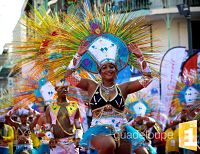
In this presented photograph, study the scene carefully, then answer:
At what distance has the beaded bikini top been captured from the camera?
9664 mm

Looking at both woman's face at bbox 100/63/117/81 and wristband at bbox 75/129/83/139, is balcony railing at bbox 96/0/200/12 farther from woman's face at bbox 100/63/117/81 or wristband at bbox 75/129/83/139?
woman's face at bbox 100/63/117/81

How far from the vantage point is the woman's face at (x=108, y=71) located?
385 inches

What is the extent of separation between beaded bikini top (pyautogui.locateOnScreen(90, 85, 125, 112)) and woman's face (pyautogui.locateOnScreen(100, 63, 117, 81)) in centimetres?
21

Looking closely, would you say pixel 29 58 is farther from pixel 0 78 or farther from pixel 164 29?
pixel 0 78

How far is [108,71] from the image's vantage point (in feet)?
32.1

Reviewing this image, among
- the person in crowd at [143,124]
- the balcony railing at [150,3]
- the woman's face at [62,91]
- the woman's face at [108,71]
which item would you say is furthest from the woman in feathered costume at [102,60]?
the balcony railing at [150,3]

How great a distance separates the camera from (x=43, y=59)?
1113 cm

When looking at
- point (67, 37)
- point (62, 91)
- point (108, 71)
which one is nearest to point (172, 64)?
point (62, 91)

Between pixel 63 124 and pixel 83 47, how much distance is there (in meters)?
2.23

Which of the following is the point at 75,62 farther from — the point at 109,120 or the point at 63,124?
the point at 63,124

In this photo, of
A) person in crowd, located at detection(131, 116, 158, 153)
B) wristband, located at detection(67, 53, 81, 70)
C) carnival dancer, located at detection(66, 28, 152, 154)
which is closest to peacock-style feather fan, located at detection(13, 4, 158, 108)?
carnival dancer, located at detection(66, 28, 152, 154)

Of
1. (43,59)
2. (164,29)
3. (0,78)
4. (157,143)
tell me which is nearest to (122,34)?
(43,59)

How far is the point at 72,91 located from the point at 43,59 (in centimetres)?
159

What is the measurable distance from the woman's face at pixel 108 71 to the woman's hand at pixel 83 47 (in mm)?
417
